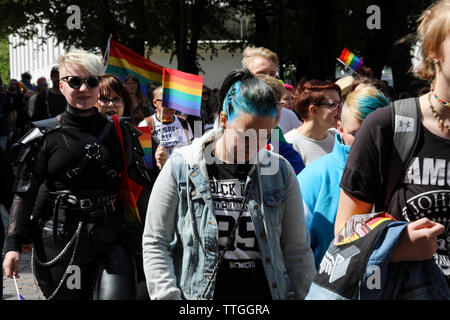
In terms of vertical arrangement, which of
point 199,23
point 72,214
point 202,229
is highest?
point 202,229

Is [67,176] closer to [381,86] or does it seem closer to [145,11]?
[381,86]

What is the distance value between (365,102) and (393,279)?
1411mm

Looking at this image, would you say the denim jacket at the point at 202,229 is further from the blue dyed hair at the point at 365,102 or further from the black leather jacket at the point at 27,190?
the black leather jacket at the point at 27,190

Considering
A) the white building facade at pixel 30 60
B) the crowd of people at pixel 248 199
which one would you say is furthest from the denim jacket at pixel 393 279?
the white building facade at pixel 30 60

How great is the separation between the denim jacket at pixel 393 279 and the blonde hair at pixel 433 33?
594mm

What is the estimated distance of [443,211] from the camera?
7.86ft

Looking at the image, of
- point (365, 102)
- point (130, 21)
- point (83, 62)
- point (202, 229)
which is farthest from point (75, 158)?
point (130, 21)

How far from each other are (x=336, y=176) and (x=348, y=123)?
347mm

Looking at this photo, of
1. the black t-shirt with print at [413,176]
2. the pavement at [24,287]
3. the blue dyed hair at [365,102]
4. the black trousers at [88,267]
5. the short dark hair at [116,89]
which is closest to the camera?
the black t-shirt with print at [413,176]

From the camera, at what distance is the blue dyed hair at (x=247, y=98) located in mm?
3137

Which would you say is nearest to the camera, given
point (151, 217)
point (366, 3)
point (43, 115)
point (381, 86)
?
point (151, 217)

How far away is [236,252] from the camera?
314cm

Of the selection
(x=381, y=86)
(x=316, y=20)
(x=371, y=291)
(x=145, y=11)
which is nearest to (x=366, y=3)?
(x=316, y=20)

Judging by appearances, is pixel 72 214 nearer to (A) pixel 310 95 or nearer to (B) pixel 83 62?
(B) pixel 83 62
